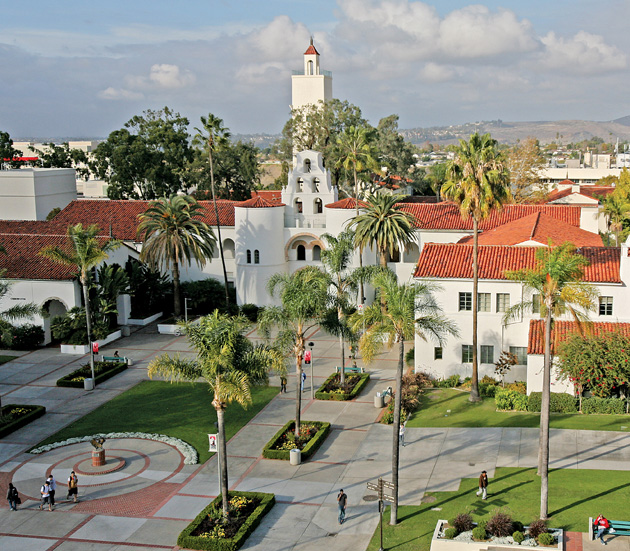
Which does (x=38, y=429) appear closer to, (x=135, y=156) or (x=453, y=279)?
(x=453, y=279)

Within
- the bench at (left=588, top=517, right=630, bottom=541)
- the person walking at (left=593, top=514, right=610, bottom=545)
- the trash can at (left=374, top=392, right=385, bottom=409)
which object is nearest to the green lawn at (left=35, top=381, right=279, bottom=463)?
the trash can at (left=374, top=392, right=385, bottom=409)

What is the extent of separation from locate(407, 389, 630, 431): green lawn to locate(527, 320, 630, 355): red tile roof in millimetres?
3326

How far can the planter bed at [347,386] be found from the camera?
40188mm

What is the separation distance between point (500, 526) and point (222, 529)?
9453 millimetres

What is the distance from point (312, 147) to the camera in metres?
80.3

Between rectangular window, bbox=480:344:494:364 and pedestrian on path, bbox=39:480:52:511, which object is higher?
rectangular window, bbox=480:344:494:364

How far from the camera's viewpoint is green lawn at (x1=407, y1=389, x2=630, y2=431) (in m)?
34.5

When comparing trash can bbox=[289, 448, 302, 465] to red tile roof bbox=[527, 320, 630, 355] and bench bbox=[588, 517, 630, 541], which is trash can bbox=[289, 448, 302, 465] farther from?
red tile roof bbox=[527, 320, 630, 355]

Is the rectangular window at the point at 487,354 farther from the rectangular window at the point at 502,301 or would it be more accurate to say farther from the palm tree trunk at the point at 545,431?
the palm tree trunk at the point at 545,431

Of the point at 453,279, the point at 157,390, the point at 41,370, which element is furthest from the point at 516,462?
the point at 41,370

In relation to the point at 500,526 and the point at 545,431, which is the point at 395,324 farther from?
the point at 500,526

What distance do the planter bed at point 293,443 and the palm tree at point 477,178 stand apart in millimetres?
12363

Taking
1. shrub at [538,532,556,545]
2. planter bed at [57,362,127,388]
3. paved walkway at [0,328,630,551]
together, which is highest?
planter bed at [57,362,127,388]

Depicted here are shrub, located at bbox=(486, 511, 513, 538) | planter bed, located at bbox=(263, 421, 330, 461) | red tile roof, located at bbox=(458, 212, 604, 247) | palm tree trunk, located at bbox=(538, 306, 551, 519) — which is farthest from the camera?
red tile roof, located at bbox=(458, 212, 604, 247)
